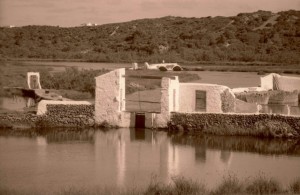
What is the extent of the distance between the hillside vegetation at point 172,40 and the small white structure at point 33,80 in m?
24.2

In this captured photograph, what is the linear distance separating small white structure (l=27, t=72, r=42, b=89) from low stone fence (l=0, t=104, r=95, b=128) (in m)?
11.5

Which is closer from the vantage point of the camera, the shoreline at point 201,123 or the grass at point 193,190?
the grass at point 193,190

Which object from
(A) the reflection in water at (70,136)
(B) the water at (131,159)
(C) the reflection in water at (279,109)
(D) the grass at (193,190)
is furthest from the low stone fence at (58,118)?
(D) the grass at (193,190)

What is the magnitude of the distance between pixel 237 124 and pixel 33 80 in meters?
17.3

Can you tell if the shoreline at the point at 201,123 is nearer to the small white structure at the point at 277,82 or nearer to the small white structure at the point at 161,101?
the small white structure at the point at 161,101

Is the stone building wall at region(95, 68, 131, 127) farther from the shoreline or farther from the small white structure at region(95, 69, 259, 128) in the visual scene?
the shoreline

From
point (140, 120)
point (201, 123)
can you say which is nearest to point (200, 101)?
point (201, 123)

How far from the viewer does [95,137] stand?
21.2 m

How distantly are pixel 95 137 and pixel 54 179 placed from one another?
623 centimetres

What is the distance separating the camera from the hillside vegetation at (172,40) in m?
A: 60.0

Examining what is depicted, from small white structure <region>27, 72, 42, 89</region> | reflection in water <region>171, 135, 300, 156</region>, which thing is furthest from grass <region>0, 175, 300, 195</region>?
small white structure <region>27, 72, 42, 89</region>

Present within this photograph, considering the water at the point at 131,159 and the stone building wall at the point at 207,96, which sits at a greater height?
the stone building wall at the point at 207,96

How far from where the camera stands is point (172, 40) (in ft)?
230

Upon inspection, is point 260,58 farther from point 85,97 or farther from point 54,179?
point 54,179
